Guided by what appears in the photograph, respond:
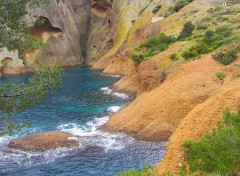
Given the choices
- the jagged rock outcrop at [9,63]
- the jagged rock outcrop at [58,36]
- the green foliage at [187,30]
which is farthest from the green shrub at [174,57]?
the jagged rock outcrop at [58,36]

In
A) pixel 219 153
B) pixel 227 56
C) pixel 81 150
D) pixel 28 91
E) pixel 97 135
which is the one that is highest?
pixel 227 56

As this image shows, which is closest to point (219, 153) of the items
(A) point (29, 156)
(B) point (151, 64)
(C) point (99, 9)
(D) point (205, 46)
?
(A) point (29, 156)

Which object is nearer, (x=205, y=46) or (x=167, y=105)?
(x=167, y=105)

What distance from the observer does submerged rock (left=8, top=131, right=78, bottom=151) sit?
109 ft

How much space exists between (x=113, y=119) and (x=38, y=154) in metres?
11.0

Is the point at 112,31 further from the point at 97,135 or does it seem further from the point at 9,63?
the point at 97,135

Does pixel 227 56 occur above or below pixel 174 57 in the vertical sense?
below

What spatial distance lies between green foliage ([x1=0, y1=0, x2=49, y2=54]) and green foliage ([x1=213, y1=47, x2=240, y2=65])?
88.1 feet

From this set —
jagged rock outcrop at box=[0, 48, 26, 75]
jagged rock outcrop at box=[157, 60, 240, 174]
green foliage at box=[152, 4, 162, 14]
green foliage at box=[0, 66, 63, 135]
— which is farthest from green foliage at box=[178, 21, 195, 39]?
jagged rock outcrop at box=[0, 48, 26, 75]

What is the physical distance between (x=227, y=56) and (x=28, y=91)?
93.0 ft

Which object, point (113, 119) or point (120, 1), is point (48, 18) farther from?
point (113, 119)

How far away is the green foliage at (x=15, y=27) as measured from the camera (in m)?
19.4

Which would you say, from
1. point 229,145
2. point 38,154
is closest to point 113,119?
point 38,154

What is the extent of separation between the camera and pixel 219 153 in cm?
1584
